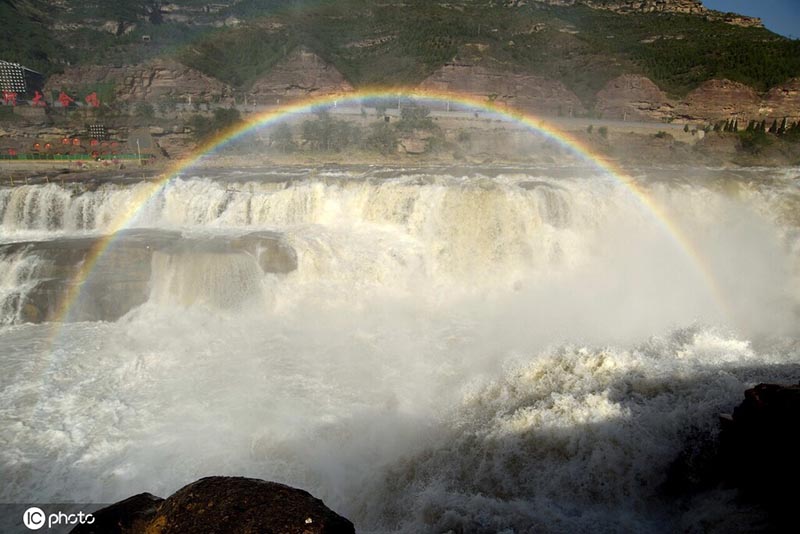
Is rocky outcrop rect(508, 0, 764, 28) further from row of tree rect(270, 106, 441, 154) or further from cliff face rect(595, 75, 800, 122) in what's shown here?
row of tree rect(270, 106, 441, 154)

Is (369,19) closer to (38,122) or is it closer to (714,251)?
(38,122)

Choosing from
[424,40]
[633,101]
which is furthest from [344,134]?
[424,40]

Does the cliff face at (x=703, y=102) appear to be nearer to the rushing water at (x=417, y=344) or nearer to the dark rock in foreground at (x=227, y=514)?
the rushing water at (x=417, y=344)

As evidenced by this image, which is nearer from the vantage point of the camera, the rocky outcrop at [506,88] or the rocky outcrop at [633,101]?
the rocky outcrop at [633,101]

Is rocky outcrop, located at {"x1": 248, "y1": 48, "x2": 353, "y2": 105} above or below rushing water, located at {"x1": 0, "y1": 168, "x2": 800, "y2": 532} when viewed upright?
above

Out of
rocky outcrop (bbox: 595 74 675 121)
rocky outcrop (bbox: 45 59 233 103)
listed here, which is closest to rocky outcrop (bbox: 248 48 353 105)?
rocky outcrop (bbox: 45 59 233 103)

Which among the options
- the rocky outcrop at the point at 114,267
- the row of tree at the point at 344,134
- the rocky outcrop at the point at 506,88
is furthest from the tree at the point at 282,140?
the rocky outcrop at the point at 506,88

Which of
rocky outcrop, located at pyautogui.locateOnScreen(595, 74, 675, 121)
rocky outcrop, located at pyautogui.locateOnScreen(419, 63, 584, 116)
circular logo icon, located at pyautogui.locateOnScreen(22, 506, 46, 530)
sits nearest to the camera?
circular logo icon, located at pyautogui.locateOnScreen(22, 506, 46, 530)
